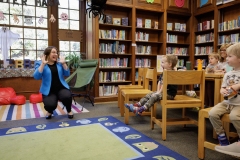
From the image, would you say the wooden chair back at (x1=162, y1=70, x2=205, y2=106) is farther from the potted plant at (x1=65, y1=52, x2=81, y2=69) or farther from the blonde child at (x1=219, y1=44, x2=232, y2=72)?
Result: the potted plant at (x1=65, y1=52, x2=81, y2=69)

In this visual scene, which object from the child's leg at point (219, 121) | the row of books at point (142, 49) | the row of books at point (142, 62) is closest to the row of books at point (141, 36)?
the row of books at point (142, 49)

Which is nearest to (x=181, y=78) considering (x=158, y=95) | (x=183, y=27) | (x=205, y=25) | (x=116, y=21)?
(x=158, y=95)

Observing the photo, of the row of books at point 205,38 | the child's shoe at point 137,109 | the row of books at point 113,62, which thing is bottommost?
the child's shoe at point 137,109

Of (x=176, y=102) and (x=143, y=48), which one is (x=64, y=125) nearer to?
Result: (x=176, y=102)

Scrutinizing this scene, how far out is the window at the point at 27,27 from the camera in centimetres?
435

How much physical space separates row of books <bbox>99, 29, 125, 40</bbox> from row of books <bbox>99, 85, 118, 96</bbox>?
1.11 metres

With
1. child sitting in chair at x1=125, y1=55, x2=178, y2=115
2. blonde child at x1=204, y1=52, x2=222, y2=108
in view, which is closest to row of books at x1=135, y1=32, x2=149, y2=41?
blonde child at x1=204, y1=52, x2=222, y2=108

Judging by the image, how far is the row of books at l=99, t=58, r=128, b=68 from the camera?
4.31m

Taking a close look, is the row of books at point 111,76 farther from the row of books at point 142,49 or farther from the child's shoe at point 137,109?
the child's shoe at point 137,109

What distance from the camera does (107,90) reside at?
4.37 meters

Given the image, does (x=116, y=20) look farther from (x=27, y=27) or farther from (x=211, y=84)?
(x=211, y=84)

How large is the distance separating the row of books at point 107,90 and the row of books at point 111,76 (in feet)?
0.52

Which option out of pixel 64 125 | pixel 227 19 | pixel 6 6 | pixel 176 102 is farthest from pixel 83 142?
pixel 227 19

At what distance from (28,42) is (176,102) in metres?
3.92
